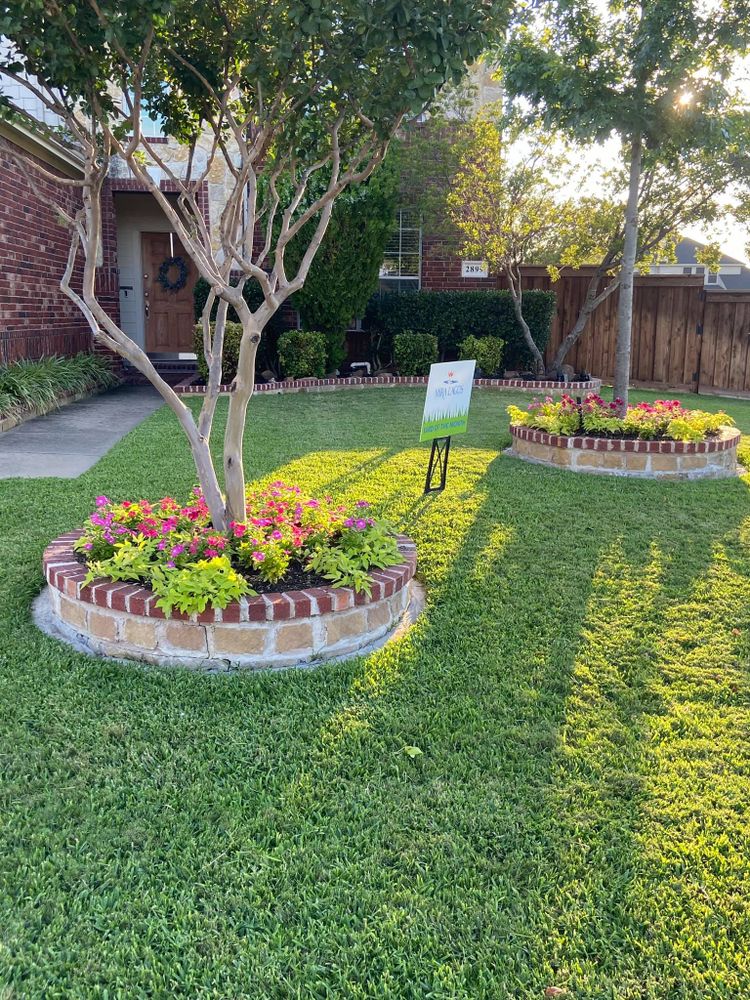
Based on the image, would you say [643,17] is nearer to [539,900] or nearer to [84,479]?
[84,479]

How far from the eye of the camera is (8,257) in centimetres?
998

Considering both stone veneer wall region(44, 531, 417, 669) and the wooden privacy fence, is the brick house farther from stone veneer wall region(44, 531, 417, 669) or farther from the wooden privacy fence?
stone veneer wall region(44, 531, 417, 669)

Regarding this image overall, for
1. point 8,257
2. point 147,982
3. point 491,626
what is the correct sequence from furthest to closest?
point 8,257
point 491,626
point 147,982

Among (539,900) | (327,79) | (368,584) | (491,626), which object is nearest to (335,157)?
(327,79)

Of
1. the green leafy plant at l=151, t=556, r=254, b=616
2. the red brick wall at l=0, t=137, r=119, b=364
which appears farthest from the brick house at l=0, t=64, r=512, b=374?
the green leafy plant at l=151, t=556, r=254, b=616

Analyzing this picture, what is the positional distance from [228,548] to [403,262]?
11.5 meters

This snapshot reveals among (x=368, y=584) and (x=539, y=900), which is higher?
(x=368, y=584)

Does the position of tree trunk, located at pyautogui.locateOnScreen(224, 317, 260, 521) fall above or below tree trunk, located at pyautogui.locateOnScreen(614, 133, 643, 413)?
below

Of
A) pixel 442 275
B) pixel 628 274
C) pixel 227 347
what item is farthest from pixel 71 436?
pixel 442 275

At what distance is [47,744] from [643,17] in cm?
685

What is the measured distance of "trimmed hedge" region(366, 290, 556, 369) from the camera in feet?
42.3

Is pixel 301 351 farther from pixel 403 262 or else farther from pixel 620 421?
pixel 620 421

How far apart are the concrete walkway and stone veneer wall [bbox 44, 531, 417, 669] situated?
3082mm

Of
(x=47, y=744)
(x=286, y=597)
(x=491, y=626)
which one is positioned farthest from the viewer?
(x=491, y=626)
